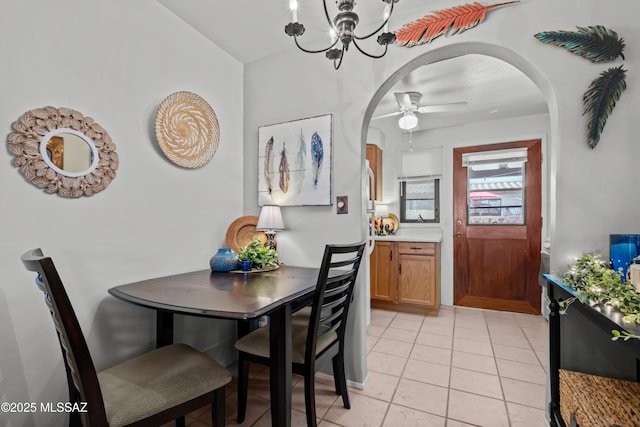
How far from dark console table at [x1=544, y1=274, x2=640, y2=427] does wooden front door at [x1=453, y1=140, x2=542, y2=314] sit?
2.34m

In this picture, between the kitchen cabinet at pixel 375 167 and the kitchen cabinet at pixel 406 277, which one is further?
the kitchen cabinet at pixel 375 167

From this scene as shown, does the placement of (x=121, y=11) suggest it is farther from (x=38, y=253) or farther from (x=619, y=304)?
(x=619, y=304)

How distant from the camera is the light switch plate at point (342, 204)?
6.86ft

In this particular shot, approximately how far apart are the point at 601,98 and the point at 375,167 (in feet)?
8.74

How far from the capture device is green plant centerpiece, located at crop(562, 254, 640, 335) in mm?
1011

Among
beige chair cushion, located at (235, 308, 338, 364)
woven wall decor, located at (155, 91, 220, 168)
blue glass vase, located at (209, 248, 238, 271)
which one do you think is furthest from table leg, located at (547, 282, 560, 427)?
woven wall decor, located at (155, 91, 220, 168)

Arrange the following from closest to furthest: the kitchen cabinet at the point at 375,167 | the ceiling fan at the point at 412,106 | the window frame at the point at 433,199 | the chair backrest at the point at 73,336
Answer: the chair backrest at the point at 73,336, the ceiling fan at the point at 412,106, the kitchen cabinet at the point at 375,167, the window frame at the point at 433,199

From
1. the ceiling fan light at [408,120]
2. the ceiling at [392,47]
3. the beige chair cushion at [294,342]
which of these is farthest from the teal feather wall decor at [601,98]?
the beige chair cushion at [294,342]

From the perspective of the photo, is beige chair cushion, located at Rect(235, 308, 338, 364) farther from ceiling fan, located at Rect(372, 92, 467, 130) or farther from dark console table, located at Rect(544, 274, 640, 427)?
ceiling fan, located at Rect(372, 92, 467, 130)

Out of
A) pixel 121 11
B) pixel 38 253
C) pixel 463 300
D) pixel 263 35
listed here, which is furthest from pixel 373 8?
pixel 463 300

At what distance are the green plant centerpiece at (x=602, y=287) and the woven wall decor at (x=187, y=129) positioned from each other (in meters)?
2.30

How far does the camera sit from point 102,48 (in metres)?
1.61

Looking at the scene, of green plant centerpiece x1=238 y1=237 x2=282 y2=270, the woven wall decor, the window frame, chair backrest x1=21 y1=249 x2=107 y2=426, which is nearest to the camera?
chair backrest x1=21 y1=249 x2=107 y2=426

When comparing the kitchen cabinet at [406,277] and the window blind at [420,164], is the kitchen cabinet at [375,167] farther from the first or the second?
the kitchen cabinet at [406,277]
